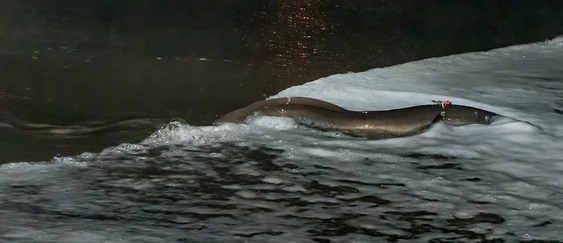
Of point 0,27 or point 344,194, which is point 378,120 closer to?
point 344,194

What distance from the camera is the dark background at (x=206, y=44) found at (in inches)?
286

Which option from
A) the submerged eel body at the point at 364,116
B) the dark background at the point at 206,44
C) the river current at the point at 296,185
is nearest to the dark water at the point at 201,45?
the dark background at the point at 206,44

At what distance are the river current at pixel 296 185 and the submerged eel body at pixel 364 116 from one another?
0.38 feet

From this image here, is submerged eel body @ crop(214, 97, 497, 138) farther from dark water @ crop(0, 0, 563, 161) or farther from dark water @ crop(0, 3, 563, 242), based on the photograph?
dark water @ crop(0, 0, 563, 161)

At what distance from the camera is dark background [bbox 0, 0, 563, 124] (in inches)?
286

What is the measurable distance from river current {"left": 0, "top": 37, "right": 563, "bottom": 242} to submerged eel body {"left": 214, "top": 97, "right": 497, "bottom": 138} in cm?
12

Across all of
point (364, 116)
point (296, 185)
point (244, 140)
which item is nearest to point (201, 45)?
point (364, 116)

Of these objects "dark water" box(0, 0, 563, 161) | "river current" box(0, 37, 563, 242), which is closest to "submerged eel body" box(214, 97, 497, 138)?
"river current" box(0, 37, 563, 242)

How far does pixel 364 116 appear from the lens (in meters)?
6.52

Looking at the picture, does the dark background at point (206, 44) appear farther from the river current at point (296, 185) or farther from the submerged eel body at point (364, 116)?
the river current at point (296, 185)

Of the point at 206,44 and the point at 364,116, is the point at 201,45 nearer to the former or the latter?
the point at 206,44

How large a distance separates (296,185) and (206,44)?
14.3 feet

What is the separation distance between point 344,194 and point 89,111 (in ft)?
8.48

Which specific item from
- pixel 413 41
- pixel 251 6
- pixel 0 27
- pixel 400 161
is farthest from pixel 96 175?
pixel 251 6
